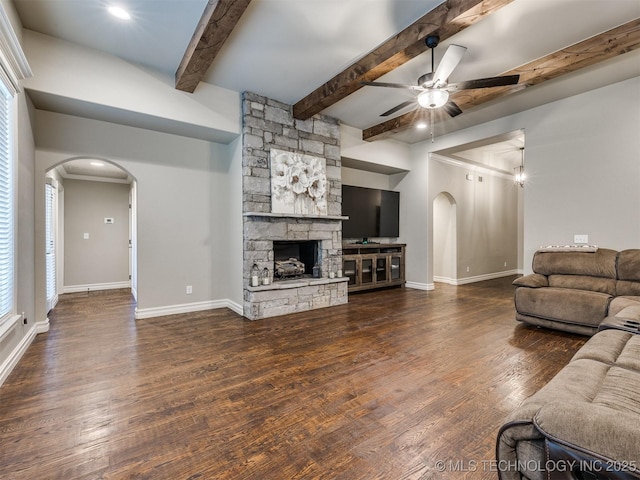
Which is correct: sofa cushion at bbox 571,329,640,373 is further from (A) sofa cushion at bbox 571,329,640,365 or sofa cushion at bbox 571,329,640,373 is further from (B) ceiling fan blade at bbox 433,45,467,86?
(B) ceiling fan blade at bbox 433,45,467,86

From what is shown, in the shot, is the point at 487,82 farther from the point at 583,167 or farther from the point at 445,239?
the point at 445,239

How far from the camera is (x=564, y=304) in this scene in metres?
3.36

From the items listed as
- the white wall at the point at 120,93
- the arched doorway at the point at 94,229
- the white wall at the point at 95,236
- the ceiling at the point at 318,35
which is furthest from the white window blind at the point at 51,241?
the ceiling at the point at 318,35

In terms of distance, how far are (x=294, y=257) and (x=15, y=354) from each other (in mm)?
3500

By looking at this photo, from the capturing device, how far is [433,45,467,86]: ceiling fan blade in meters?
2.53

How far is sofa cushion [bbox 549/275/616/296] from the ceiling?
8.15 feet

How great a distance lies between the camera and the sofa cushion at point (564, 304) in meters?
3.15

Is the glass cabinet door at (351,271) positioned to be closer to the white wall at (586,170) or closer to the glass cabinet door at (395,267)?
the glass cabinet door at (395,267)

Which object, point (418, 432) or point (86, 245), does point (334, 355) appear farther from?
point (86, 245)

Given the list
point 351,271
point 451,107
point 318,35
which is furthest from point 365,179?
point 318,35

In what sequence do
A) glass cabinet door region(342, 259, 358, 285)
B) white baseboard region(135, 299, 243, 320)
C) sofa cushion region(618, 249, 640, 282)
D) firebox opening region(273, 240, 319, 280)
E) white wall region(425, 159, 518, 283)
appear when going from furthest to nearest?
white wall region(425, 159, 518, 283), glass cabinet door region(342, 259, 358, 285), firebox opening region(273, 240, 319, 280), white baseboard region(135, 299, 243, 320), sofa cushion region(618, 249, 640, 282)

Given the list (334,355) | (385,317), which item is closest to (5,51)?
(334,355)

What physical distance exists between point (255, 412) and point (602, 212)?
4.85m

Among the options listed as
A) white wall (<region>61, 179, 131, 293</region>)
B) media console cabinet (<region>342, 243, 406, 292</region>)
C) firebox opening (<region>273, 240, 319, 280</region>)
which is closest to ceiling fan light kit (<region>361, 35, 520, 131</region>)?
firebox opening (<region>273, 240, 319, 280</region>)
